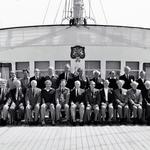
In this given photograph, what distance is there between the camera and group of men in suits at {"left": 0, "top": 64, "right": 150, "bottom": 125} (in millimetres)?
7559

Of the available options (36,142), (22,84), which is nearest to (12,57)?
(22,84)

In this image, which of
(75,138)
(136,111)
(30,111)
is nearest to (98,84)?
(136,111)

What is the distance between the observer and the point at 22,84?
8234 millimetres

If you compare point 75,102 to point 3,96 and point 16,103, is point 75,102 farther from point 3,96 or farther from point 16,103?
point 3,96

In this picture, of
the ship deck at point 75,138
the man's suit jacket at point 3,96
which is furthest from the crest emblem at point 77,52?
the ship deck at point 75,138

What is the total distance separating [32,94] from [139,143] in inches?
122

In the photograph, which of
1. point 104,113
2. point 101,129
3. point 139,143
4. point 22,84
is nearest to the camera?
point 139,143

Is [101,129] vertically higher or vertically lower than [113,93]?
lower

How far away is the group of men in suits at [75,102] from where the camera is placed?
756 centimetres

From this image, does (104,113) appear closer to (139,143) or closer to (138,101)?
(138,101)

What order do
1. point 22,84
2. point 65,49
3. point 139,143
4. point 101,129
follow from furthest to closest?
1. point 65,49
2. point 22,84
3. point 101,129
4. point 139,143

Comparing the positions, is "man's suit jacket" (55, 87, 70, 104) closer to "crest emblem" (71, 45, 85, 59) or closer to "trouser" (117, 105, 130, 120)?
"trouser" (117, 105, 130, 120)

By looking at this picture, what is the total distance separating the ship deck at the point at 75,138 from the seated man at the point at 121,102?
0.36 m

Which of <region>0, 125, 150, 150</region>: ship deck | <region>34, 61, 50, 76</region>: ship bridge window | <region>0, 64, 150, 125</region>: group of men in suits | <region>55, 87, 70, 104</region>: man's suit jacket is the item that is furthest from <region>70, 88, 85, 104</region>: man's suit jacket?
<region>34, 61, 50, 76</region>: ship bridge window
